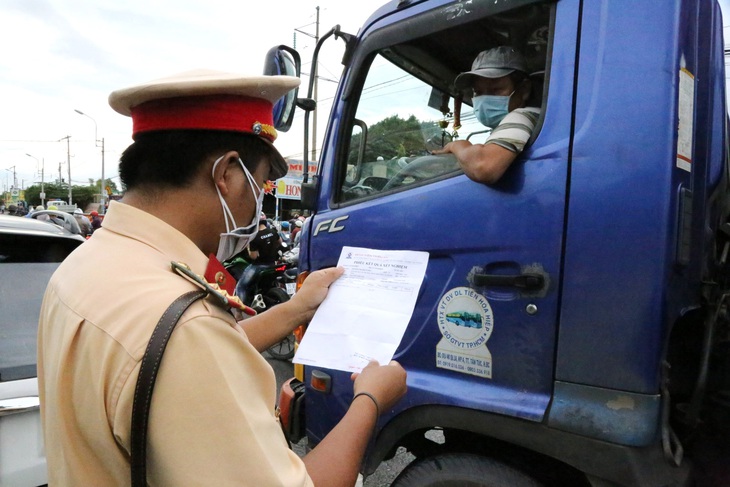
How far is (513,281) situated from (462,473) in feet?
2.05

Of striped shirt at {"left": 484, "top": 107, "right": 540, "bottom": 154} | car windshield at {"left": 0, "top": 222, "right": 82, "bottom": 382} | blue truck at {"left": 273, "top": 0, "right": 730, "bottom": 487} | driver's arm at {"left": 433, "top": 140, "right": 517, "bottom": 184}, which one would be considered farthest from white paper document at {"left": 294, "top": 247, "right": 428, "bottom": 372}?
car windshield at {"left": 0, "top": 222, "right": 82, "bottom": 382}

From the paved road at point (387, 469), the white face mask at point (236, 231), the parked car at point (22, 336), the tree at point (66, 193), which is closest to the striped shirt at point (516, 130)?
the white face mask at point (236, 231)

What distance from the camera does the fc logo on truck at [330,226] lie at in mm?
1884

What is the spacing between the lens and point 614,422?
50.4 inches

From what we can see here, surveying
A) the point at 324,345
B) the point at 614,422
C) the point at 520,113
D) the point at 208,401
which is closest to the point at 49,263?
the point at 324,345

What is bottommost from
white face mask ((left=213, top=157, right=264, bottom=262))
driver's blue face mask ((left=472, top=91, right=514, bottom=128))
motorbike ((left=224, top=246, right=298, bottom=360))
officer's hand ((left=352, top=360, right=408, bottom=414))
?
motorbike ((left=224, top=246, right=298, bottom=360))

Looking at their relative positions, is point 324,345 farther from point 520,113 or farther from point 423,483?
point 520,113

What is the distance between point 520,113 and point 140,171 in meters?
1.13

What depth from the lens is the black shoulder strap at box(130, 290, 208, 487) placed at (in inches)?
27.5

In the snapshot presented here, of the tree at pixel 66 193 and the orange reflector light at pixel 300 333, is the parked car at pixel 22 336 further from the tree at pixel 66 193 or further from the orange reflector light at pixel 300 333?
the tree at pixel 66 193

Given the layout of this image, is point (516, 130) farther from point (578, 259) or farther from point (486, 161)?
point (578, 259)

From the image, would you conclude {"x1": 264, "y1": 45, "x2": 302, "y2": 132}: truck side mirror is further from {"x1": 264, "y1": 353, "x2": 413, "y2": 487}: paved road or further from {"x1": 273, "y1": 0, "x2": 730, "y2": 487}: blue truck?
{"x1": 264, "y1": 353, "x2": 413, "y2": 487}: paved road

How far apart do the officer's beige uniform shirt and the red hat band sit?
0.25 meters

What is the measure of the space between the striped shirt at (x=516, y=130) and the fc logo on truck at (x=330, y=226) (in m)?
0.65
